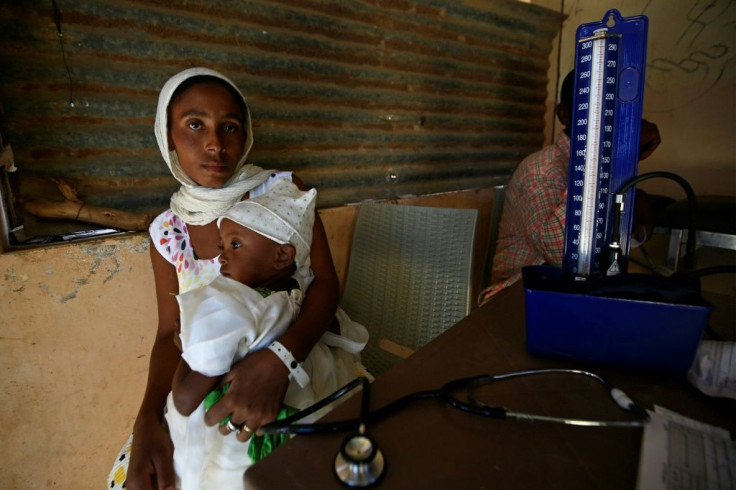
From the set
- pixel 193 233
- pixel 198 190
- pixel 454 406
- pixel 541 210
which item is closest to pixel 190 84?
pixel 198 190

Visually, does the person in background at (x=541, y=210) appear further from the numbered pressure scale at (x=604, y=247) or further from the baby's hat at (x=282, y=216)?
the baby's hat at (x=282, y=216)

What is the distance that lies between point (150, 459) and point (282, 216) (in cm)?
71

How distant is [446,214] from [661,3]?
239 centimetres

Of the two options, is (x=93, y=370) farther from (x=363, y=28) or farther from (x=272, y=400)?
(x=363, y=28)

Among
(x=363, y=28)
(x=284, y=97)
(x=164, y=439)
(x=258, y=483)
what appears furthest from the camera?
(x=363, y=28)

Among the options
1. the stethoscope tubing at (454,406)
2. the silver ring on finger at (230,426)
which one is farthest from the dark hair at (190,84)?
the stethoscope tubing at (454,406)

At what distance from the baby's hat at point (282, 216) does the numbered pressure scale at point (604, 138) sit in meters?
0.70

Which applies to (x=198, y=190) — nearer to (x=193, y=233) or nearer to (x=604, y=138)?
(x=193, y=233)

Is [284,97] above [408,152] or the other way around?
above

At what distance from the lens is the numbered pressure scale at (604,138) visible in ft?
2.72

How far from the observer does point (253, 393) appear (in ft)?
2.84

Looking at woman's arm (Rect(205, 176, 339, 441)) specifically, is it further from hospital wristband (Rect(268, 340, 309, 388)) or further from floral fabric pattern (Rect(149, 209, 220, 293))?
floral fabric pattern (Rect(149, 209, 220, 293))

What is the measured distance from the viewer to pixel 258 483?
0.49m

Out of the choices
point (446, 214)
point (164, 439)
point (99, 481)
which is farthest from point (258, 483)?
point (99, 481)
